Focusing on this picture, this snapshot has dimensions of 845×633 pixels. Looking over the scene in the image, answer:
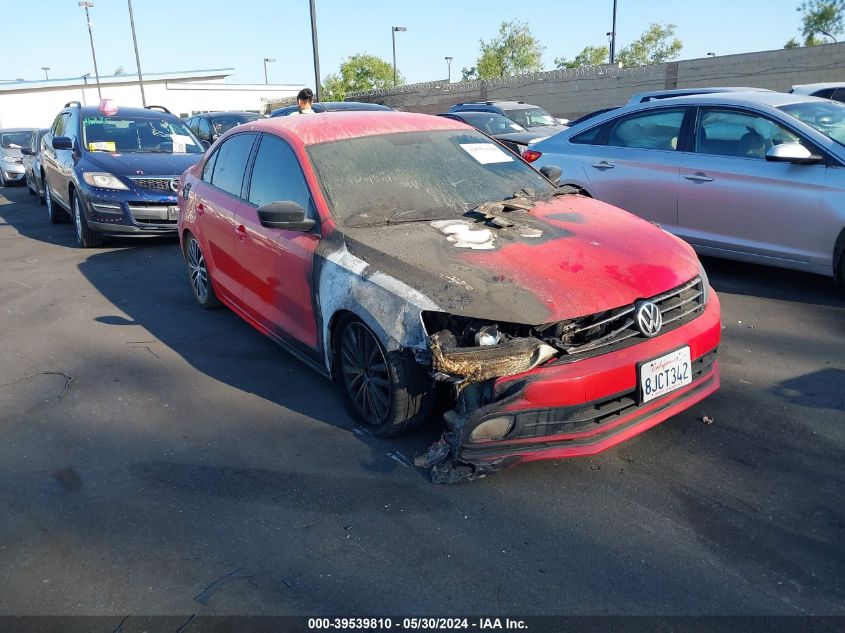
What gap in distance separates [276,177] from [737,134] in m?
4.08

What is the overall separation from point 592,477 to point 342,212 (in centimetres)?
199

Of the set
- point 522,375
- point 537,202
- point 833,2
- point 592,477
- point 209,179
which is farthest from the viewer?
point 833,2

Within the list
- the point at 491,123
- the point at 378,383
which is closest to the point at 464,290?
the point at 378,383

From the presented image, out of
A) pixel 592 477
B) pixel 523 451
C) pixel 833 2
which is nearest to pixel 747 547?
pixel 592 477

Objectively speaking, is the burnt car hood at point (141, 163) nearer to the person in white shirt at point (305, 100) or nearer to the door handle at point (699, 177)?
the person in white shirt at point (305, 100)

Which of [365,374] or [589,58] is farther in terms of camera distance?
[589,58]

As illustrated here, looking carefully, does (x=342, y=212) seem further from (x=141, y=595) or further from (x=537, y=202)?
(x=141, y=595)

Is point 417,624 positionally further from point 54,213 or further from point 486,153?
point 54,213

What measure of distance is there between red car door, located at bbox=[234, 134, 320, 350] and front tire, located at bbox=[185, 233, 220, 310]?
43.1 inches

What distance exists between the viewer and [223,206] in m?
5.23

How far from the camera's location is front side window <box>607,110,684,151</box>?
6564 millimetres

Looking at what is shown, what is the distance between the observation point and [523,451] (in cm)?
315

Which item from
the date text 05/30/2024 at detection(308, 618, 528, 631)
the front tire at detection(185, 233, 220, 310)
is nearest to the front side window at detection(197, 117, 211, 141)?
the front tire at detection(185, 233, 220, 310)

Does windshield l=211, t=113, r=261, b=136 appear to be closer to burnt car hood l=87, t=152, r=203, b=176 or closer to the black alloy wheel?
burnt car hood l=87, t=152, r=203, b=176
